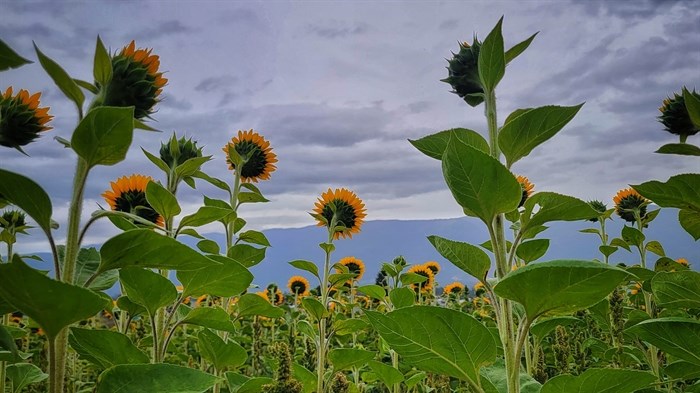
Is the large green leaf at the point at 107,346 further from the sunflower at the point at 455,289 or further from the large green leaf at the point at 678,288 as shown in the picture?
the sunflower at the point at 455,289

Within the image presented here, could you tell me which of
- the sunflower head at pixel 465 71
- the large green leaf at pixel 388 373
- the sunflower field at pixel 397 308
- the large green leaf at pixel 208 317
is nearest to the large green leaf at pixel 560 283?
the sunflower field at pixel 397 308

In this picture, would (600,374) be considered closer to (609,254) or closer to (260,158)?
(260,158)

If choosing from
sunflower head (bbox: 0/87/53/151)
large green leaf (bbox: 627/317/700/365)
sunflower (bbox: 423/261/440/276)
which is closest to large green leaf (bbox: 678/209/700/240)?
large green leaf (bbox: 627/317/700/365)

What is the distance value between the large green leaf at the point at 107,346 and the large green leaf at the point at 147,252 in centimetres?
24

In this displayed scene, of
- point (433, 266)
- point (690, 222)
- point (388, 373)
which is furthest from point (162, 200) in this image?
point (433, 266)

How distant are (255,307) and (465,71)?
1276 mm

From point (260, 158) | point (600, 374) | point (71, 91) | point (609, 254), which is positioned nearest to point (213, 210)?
point (71, 91)

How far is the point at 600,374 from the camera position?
93 cm

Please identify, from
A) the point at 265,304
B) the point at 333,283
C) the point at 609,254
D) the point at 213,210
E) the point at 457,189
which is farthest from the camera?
the point at 609,254

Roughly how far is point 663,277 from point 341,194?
2.08m

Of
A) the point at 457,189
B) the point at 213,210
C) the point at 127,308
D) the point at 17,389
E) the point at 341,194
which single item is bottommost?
the point at 17,389

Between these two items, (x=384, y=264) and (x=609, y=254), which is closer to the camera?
(x=384, y=264)

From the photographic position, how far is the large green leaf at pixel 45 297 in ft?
2.33

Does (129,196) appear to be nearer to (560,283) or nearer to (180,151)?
(180,151)
